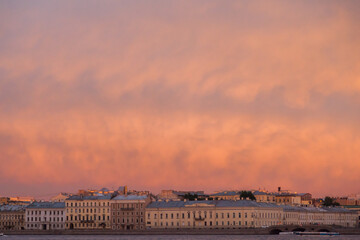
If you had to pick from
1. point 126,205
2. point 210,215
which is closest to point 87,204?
point 126,205

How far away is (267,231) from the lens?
97938mm

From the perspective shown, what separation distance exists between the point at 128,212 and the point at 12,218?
2590cm

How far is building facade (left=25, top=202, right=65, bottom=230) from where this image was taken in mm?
113875

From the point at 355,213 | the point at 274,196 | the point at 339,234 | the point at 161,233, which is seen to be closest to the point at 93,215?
the point at 161,233

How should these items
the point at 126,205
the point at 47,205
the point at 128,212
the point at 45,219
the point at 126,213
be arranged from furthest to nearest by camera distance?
the point at 47,205 < the point at 45,219 < the point at 126,205 < the point at 126,213 < the point at 128,212

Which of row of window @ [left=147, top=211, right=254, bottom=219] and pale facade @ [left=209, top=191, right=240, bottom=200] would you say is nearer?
row of window @ [left=147, top=211, right=254, bottom=219]

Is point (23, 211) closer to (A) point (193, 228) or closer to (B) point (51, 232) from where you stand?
(B) point (51, 232)

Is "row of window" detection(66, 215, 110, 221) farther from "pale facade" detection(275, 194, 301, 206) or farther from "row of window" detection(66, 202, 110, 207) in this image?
"pale facade" detection(275, 194, 301, 206)

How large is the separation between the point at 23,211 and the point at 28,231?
1045 cm

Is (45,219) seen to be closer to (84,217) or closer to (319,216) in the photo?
(84,217)

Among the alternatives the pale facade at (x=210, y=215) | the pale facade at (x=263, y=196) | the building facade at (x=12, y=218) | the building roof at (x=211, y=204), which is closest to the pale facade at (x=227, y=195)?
the pale facade at (x=263, y=196)

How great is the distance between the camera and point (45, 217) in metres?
115

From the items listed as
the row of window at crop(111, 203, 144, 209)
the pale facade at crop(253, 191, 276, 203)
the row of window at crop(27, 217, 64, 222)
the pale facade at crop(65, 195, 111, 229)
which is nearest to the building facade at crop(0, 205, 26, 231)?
the row of window at crop(27, 217, 64, 222)

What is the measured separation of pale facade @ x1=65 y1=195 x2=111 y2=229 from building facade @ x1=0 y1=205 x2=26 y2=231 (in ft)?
38.3
